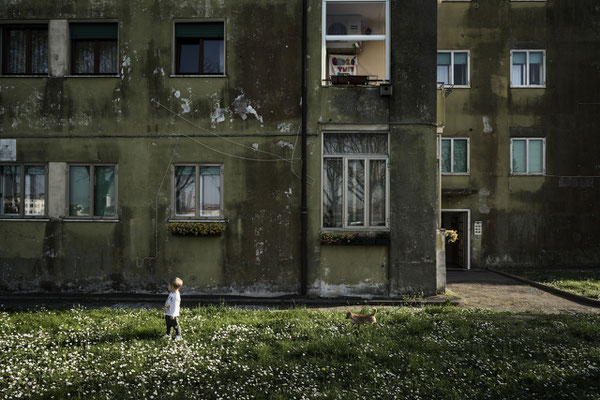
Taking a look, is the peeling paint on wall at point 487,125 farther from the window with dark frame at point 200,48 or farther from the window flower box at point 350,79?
the window with dark frame at point 200,48

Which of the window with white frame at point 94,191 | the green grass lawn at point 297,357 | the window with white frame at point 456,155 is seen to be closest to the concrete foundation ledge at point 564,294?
the green grass lawn at point 297,357

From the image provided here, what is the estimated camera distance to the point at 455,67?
1783cm

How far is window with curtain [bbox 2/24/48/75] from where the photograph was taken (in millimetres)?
10664

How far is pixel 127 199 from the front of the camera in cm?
1025

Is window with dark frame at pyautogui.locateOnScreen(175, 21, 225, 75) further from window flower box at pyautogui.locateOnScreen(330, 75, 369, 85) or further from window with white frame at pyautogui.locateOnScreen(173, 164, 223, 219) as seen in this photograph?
window flower box at pyautogui.locateOnScreen(330, 75, 369, 85)

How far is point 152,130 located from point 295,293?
5.27 m

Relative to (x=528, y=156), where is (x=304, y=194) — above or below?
below

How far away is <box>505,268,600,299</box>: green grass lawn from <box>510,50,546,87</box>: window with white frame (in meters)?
7.75

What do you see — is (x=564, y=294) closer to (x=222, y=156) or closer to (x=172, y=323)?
(x=222, y=156)

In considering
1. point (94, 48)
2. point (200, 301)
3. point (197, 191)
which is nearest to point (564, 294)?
point (200, 301)

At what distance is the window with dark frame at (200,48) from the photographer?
10422mm

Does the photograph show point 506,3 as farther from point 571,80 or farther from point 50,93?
point 50,93

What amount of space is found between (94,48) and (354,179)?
24.2 ft

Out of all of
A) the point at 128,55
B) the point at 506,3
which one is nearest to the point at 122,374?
the point at 128,55
